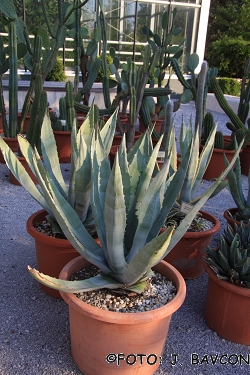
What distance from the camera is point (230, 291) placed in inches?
68.4

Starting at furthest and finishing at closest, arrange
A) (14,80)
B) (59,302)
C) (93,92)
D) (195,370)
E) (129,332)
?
(93,92), (14,80), (59,302), (195,370), (129,332)

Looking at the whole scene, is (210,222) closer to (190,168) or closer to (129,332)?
(190,168)

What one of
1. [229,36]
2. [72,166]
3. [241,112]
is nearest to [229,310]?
[72,166]

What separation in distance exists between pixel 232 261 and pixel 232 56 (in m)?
14.4

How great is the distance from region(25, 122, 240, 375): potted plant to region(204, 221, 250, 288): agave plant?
0.33 metres

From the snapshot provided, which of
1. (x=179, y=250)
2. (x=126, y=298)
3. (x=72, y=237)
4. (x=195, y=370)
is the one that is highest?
(x=72, y=237)

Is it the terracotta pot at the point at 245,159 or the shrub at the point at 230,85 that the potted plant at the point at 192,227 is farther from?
the shrub at the point at 230,85

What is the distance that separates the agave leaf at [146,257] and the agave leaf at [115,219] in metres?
0.06

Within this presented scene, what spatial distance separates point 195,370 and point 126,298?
49 centimetres

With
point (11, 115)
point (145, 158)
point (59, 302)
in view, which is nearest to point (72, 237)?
point (145, 158)

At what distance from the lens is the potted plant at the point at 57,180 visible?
69.2 inches

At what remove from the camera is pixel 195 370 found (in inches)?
63.8

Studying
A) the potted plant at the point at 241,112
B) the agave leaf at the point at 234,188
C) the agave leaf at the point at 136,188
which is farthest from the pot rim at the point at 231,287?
the potted plant at the point at 241,112

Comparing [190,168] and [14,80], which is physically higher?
[14,80]
